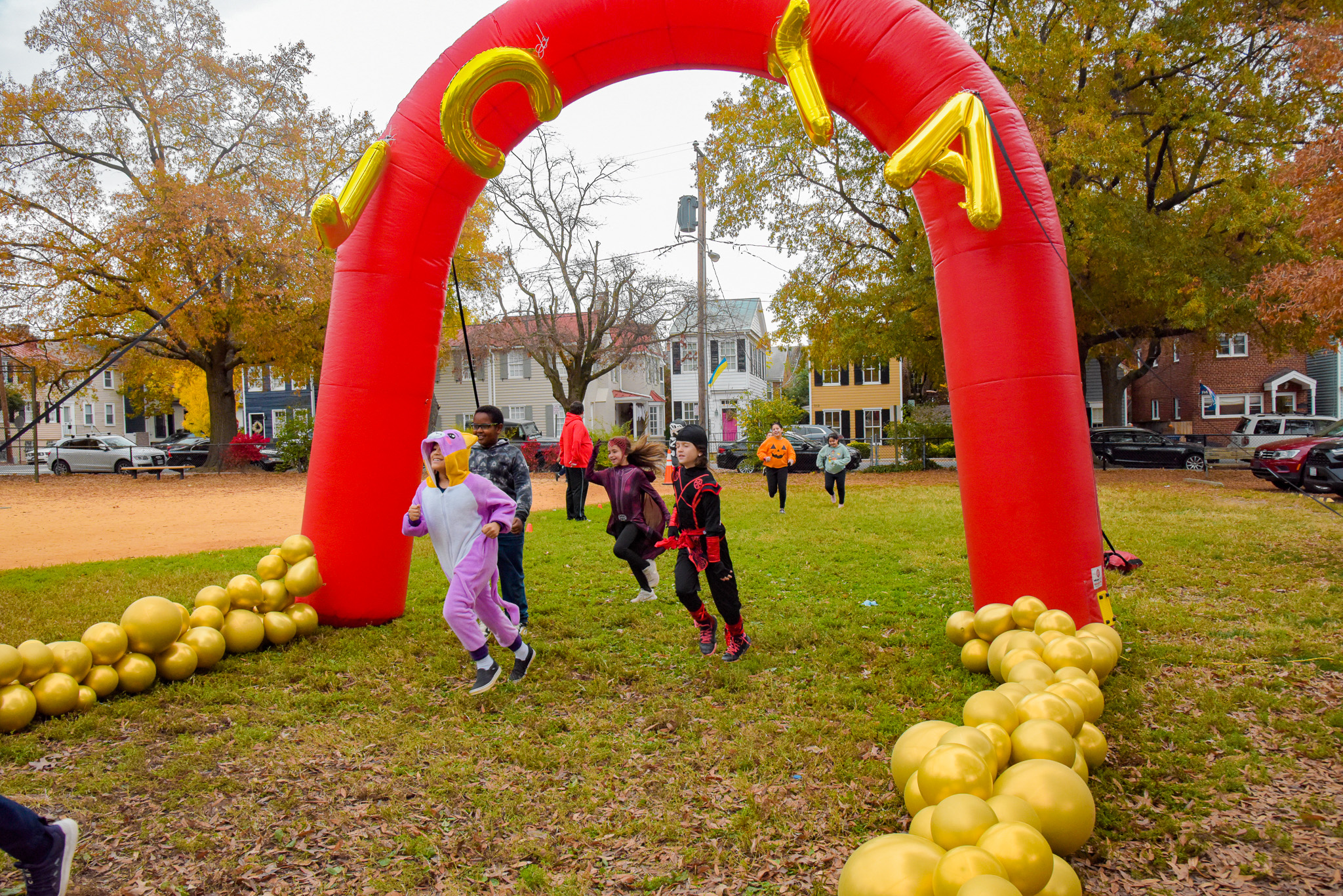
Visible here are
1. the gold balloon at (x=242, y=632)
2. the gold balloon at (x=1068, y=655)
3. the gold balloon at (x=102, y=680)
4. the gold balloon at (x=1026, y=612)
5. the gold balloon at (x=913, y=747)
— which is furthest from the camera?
the gold balloon at (x=242, y=632)

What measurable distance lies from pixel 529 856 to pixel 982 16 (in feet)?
72.7

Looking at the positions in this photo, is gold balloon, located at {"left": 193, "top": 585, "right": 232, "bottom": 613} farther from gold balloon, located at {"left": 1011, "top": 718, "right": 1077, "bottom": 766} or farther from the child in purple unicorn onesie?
gold balloon, located at {"left": 1011, "top": 718, "right": 1077, "bottom": 766}

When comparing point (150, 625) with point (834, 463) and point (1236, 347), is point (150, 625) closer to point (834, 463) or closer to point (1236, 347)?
point (834, 463)

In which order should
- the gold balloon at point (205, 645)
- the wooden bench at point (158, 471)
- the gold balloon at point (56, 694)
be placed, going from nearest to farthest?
the gold balloon at point (56, 694) < the gold balloon at point (205, 645) < the wooden bench at point (158, 471)

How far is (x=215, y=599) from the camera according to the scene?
559 centimetres

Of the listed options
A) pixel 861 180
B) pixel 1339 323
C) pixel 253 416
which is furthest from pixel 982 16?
pixel 253 416

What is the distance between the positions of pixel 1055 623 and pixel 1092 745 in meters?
1.33

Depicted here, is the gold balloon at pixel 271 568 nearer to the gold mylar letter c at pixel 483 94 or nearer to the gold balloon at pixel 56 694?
the gold balloon at pixel 56 694

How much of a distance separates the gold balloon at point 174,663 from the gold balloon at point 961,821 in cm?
471

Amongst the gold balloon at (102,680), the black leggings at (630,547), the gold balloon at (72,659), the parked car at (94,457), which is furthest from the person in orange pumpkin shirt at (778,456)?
the parked car at (94,457)

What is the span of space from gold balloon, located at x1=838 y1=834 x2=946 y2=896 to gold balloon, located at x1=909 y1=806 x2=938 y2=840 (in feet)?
0.49

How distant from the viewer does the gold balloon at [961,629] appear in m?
5.18

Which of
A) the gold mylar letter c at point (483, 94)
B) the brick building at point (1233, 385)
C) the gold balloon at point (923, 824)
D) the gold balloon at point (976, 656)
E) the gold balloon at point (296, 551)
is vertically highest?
the gold mylar letter c at point (483, 94)

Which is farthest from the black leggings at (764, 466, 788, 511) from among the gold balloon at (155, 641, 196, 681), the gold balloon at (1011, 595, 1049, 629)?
the gold balloon at (155, 641, 196, 681)
